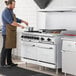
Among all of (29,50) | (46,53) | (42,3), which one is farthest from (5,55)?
(42,3)

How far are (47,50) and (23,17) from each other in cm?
197

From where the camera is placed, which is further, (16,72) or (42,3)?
(42,3)

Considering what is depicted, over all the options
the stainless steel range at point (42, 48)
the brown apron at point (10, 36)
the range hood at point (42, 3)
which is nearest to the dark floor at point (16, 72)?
the stainless steel range at point (42, 48)

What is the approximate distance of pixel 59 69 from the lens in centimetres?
537

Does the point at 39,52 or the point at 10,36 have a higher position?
the point at 10,36

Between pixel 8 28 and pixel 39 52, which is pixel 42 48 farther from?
pixel 8 28

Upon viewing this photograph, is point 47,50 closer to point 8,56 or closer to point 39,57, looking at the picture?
point 39,57

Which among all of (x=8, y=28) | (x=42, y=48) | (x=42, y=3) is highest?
(x=42, y=3)

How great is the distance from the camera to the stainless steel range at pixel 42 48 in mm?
4918

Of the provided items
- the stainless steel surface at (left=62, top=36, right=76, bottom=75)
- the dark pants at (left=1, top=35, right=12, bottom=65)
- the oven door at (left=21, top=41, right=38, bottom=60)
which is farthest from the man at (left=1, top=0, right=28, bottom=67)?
the stainless steel surface at (left=62, top=36, right=76, bottom=75)

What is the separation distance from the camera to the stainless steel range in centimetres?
492

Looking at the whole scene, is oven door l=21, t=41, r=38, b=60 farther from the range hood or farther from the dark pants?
the range hood

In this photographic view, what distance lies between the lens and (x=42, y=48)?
203 inches

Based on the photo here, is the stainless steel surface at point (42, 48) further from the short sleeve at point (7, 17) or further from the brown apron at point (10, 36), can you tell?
the short sleeve at point (7, 17)
